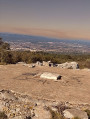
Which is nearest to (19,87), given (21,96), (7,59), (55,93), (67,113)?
(21,96)

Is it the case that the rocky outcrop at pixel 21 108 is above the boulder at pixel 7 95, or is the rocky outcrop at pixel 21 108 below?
below

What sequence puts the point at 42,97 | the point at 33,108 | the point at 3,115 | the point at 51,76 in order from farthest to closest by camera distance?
the point at 51,76, the point at 42,97, the point at 33,108, the point at 3,115

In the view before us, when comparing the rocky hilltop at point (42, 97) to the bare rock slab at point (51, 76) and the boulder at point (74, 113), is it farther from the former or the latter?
the bare rock slab at point (51, 76)

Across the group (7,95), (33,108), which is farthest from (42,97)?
(7,95)

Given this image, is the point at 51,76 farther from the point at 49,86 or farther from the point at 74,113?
the point at 74,113

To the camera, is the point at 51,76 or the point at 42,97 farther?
the point at 51,76

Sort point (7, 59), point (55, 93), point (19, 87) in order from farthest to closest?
1. point (7, 59)
2. point (19, 87)
3. point (55, 93)

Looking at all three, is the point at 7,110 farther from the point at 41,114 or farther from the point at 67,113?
the point at 67,113

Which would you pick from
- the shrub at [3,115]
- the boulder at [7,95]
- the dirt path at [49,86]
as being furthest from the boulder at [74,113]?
the boulder at [7,95]
